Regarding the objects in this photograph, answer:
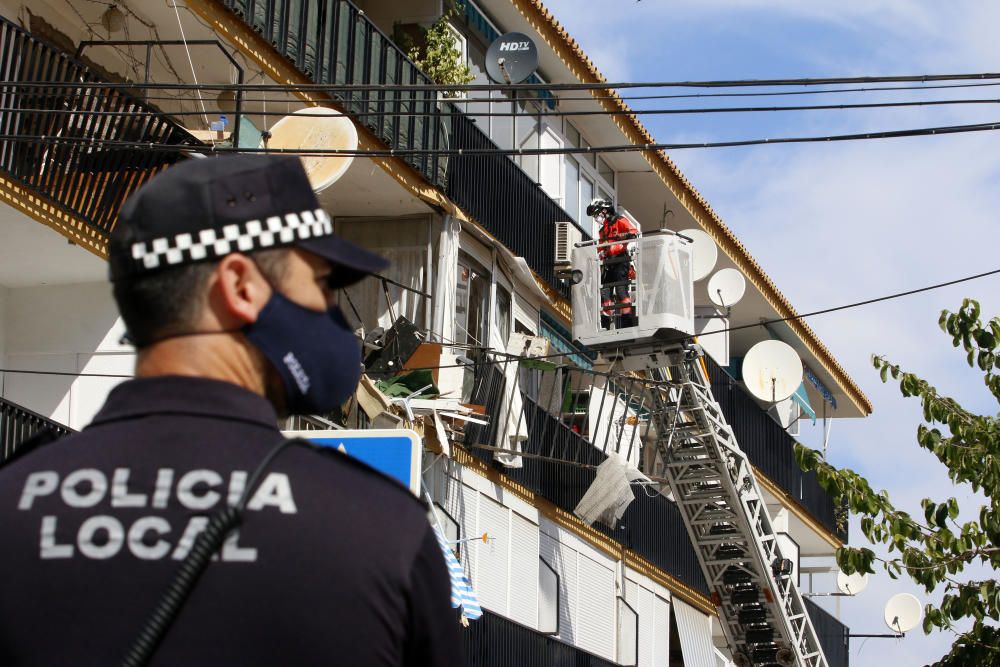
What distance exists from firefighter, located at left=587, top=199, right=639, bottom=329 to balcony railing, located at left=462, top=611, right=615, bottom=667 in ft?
13.9

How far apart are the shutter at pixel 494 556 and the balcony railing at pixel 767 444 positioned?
9.64m

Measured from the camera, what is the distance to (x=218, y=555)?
240 cm

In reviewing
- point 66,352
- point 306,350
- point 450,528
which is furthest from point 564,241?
point 306,350

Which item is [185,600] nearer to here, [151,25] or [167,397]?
[167,397]

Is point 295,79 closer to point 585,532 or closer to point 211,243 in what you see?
point 585,532

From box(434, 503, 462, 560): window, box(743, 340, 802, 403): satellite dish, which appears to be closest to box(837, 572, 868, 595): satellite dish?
box(743, 340, 802, 403): satellite dish

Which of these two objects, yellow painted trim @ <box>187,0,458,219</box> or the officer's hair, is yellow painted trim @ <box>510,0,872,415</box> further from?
the officer's hair

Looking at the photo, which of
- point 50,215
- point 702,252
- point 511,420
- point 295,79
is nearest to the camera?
point 50,215

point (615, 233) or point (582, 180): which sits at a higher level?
point (582, 180)

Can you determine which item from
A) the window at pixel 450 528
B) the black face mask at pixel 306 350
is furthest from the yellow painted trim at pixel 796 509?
the black face mask at pixel 306 350

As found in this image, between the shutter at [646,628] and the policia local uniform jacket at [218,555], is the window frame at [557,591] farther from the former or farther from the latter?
the policia local uniform jacket at [218,555]

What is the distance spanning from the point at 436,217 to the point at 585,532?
20.0ft

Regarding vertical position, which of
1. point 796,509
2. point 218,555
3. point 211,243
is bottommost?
point 218,555

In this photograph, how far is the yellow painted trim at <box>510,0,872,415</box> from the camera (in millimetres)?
22875
